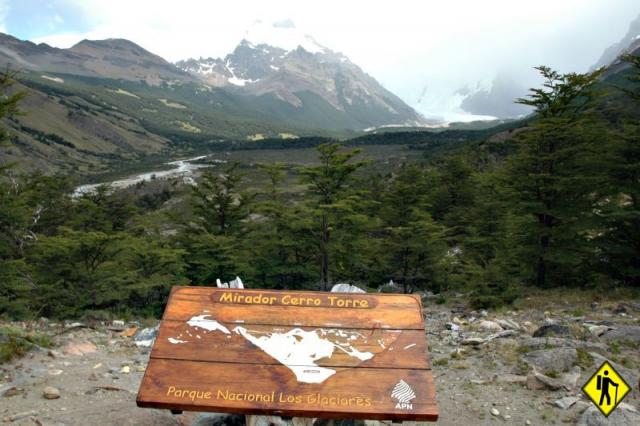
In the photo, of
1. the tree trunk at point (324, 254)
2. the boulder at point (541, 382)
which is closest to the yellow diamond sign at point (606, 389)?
the boulder at point (541, 382)

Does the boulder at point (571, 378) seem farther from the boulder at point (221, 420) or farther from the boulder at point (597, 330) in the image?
the boulder at point (221, 420)

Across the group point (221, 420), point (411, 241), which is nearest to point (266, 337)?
point (221, 420)

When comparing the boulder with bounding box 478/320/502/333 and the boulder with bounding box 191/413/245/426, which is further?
the boulder with bounding box 478/320/502/333

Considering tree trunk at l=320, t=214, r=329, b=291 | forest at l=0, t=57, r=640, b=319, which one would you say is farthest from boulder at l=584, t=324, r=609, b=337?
tree trunk at l=320, t=214, r=329, b=291

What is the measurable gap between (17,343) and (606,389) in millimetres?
9624

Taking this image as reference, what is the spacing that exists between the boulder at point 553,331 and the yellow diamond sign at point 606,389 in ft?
16.0

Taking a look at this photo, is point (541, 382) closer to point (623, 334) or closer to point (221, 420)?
point (623, 334)

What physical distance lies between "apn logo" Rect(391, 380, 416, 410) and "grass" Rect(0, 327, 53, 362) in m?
7.58

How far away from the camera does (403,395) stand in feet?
12.1

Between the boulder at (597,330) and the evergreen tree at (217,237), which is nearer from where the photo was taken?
the boulder at (597,330)

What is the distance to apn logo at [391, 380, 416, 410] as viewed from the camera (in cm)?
361

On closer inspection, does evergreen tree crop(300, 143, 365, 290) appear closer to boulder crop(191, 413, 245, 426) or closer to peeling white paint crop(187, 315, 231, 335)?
boulder crop(191, 413, 245, 426)

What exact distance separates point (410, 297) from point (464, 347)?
5571 millimetres

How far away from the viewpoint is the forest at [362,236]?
13.8m
